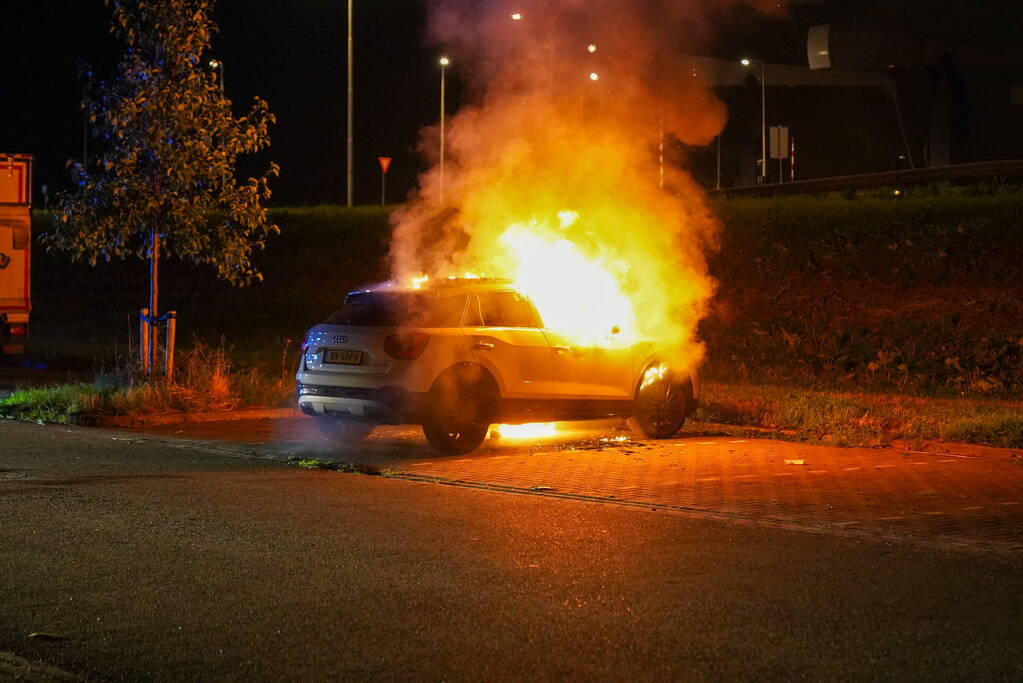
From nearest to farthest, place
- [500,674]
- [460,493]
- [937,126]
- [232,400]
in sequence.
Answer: [500,674]
[460,493]
[232,400]
[937,126]

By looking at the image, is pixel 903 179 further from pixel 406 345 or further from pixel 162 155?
pixel 406 345

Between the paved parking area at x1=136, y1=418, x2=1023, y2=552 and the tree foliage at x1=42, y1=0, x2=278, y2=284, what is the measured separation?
3047 mm

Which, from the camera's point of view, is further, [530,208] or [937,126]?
[937,126]

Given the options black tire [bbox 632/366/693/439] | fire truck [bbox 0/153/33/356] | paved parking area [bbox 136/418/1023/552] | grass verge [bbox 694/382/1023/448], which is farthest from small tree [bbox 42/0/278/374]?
grass verge [bbox 694/382/1023/448]

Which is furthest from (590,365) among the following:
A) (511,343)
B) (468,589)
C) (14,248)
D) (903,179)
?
(903,179)

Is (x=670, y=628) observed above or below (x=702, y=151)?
below

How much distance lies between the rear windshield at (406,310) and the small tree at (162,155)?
4.40 meters

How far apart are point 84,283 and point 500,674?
37.4 m

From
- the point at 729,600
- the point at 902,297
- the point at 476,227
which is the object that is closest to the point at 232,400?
the point at 476,227

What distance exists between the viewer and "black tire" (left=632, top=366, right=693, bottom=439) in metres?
13.5

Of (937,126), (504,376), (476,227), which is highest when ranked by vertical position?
(937,126)

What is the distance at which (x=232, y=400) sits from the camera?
615 inches

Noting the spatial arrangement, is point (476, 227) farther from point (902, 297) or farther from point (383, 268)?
point (383, 268)

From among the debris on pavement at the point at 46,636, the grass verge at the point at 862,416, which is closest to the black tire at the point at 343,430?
the grass verge at the point at 862,416
